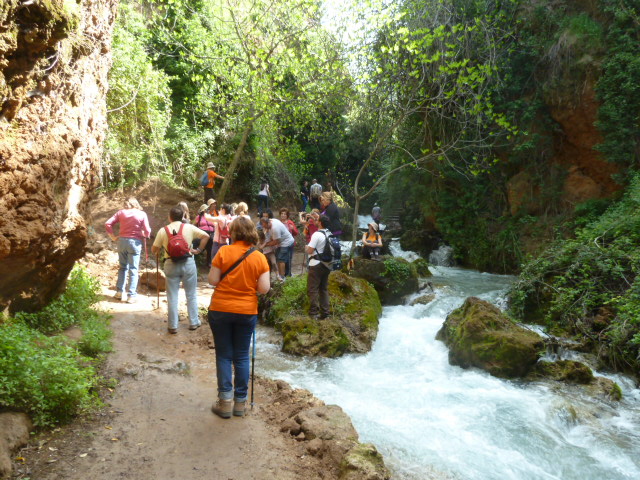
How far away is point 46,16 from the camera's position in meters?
3.78

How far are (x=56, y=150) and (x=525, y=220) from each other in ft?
42.7

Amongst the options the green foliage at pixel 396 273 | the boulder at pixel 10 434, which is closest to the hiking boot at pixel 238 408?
the boulder at pixel 10 434

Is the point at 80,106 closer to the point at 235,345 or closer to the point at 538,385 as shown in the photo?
the point at 235,345

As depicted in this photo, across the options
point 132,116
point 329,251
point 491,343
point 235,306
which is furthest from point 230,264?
point 132,116

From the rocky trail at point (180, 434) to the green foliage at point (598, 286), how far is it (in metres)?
5.09

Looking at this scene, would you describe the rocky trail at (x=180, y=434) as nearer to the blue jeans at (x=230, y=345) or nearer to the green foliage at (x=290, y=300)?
the blue jeans at (x=230, y=345)

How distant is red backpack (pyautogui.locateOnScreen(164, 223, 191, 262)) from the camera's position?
638 centimetres

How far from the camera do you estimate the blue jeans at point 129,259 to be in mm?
7879

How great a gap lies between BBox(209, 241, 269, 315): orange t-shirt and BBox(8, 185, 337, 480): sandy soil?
117 cm

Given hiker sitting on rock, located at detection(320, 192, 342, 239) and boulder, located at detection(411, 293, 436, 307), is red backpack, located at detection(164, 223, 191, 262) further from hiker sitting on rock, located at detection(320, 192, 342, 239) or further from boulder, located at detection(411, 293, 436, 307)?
boulder, located at detection(411, 293, 436, 307)

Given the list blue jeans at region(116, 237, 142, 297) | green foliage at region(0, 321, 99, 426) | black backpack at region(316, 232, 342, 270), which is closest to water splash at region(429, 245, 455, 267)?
black backpack at region(316, 232, 342, 270)

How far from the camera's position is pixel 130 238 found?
7844 mm

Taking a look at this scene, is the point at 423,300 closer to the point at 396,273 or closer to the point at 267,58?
the point at 396,273

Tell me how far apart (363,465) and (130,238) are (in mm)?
5929
